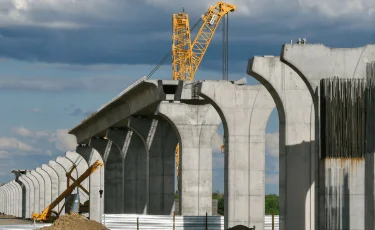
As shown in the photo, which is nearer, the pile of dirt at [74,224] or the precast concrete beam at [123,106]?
the pile of dirt at [74,224]

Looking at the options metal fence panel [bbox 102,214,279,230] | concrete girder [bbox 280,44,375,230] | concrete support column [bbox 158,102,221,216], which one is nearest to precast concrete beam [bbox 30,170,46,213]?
concrete support column [bbox 158,102,221,216]

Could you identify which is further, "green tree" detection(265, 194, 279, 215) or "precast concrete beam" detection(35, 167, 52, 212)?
"green tree" detection(265, 194, 279, 215)

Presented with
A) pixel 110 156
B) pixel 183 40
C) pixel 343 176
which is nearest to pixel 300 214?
pixel 343 176

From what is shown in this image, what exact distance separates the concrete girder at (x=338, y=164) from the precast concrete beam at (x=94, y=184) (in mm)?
57272

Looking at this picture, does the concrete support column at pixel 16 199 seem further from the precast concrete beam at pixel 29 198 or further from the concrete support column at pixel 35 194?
the concrete support column at pixel 35 194

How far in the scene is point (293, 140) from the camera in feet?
144

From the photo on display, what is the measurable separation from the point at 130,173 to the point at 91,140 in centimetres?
1336

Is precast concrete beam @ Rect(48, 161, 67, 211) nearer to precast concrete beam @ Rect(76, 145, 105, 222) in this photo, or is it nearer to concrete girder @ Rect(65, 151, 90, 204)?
concrete girder @ Rect(65, 151, 90, 204)

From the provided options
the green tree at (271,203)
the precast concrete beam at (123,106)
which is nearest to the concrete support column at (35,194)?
the green tree at (271,203)

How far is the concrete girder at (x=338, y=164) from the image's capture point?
37562 millimetres

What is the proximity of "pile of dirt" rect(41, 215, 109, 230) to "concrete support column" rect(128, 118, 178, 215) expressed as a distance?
17437mm

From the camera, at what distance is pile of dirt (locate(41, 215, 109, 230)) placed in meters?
52.9

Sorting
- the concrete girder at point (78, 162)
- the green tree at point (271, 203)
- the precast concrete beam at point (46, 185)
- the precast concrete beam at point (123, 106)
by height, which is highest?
the precast concrete beam at point (123, 106)

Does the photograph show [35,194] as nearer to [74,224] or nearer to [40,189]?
[40,189]
